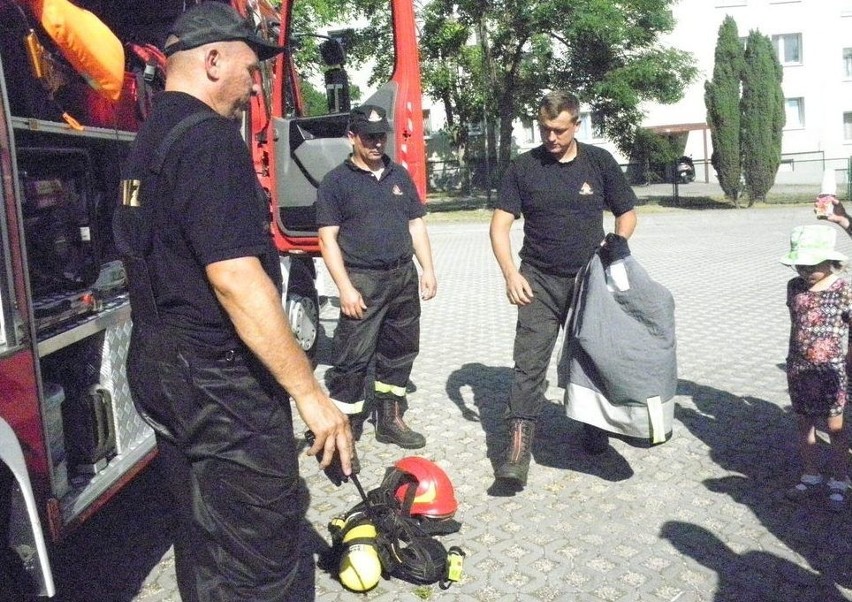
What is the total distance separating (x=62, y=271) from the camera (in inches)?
150

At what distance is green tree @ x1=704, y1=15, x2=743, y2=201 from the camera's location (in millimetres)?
23656

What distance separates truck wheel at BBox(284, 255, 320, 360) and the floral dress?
3.38 m

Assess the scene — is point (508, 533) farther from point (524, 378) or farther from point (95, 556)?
point (95, 556)

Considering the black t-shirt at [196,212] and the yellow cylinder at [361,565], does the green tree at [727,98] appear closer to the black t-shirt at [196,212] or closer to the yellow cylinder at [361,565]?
the yellow cylinder at [361,565]

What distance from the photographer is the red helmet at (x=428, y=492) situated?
3895 mm

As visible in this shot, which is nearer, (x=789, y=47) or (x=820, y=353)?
(x=820, y=353)

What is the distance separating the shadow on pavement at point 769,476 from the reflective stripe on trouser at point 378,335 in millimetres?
1862

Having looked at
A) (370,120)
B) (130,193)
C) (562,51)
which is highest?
(562,51)

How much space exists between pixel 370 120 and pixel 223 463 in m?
2.90

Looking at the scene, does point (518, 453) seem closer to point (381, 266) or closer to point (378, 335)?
point (378, 335)

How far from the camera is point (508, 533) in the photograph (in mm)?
3932

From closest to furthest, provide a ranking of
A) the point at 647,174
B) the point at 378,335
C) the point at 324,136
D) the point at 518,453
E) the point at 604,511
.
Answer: the point at 604,511
the point at 518,453
the point at 378,335
the point at 324,136
the point at 647,174

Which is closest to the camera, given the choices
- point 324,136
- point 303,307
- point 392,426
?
point 392,426

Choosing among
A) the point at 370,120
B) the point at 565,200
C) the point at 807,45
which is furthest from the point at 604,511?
the point at 807,45
